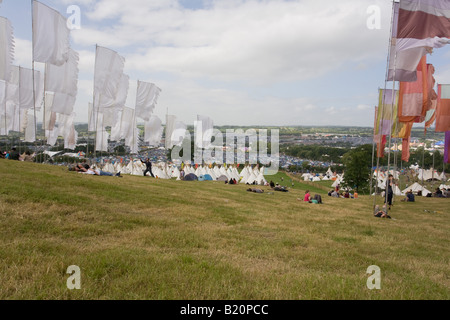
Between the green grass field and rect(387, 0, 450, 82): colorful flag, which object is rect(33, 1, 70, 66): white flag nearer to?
the green grass field

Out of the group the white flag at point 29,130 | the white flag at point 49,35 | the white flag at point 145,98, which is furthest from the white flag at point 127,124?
the white flag at point 49,35

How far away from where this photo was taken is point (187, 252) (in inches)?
224

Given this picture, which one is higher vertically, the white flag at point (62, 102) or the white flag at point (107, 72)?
the white flag at point (107, 72)

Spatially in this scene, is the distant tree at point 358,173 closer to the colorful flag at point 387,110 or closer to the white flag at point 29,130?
the colorful flag at point 387,110

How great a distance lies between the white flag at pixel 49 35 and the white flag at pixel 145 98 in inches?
409

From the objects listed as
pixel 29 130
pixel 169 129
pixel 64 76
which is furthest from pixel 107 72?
pixel 29 130

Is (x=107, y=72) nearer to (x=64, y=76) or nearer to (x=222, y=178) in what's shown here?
(x=64, y=76)

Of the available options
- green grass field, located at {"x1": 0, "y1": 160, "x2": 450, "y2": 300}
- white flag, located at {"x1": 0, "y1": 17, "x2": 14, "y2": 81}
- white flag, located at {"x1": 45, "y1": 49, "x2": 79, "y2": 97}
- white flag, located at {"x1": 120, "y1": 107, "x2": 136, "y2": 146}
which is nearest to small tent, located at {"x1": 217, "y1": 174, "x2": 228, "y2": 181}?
white flag, located at {"x1": 120, "y1": 107, "x2": 136, "y2": 146}

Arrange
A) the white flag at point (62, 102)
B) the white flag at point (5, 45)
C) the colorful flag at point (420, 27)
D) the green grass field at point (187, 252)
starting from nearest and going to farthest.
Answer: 1. the green grass field at point (187, 252)
2. the colorful flag at point (420, 27)
3. the white flag at point (5, 45)
4. the white flag at point (62, 102)

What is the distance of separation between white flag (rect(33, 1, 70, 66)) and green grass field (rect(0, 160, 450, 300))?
6.58 meters

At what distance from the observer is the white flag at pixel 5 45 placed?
44.9 ft

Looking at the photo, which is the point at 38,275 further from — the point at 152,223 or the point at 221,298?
the point at 152,223

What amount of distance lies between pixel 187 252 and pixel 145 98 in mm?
22159
